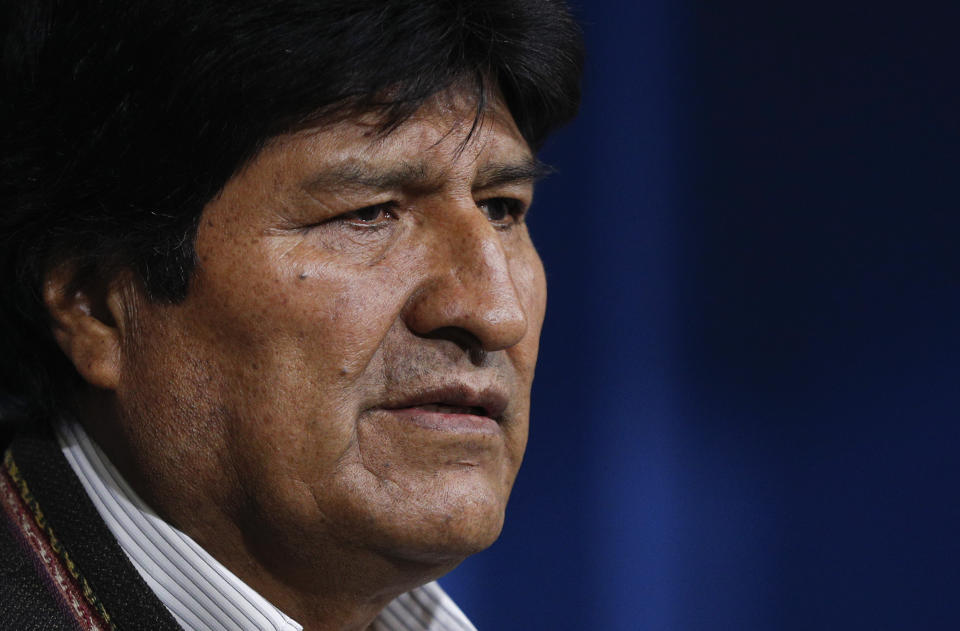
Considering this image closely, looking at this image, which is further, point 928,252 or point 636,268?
point 636,268

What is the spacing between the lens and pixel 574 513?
172 centimetres

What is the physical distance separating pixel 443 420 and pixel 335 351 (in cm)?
13

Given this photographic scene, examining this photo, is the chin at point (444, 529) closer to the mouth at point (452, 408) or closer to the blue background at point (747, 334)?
the mouth at point (452, 408)

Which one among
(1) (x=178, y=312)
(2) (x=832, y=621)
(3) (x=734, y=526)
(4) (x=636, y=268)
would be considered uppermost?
(4) (x=636, y=268)

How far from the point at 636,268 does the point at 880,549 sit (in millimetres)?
580

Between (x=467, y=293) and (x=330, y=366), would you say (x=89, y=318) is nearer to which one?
(x=330, y=366)

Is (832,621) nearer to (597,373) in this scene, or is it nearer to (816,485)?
(816,485)

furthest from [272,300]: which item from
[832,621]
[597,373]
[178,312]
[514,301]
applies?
[832,621]

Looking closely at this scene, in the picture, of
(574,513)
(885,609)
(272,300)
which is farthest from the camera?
(574,513)

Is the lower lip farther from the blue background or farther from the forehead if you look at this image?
the blue background

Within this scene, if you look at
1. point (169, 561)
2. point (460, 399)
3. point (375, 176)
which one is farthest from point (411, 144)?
point (169, 561)

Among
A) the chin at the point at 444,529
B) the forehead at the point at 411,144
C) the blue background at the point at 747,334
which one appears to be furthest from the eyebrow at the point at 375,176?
the blue background at the point at 747,334

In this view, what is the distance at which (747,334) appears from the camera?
1683 millimetres

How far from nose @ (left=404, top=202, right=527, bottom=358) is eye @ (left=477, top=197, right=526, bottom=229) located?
4.8 inches
